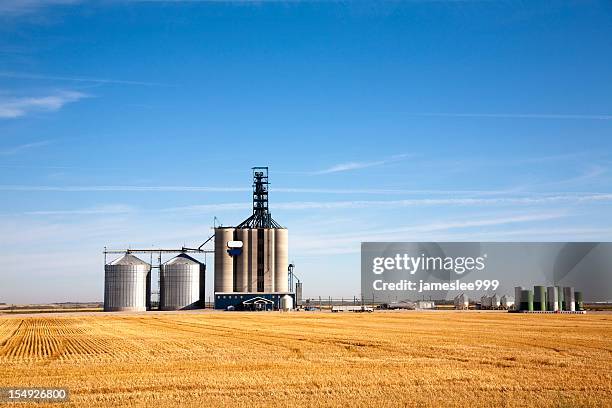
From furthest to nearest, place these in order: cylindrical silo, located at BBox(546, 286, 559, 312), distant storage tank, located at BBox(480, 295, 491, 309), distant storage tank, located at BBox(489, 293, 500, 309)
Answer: distant storage tank, located at BBox(480, 295, 491, 309) → distant storage tank, located at BBox(489, 293, 500, 309) → cylindrical silo, located at BBox(546, 286, 559, 312)

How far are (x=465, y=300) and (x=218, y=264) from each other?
55831 mm

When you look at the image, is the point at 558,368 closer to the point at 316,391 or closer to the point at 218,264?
the point at 316,391

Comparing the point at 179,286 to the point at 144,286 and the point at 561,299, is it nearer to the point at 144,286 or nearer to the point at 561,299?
the point at 144,286

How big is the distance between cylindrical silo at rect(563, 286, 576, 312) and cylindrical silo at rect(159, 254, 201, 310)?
7238cm

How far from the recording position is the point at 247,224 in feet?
519

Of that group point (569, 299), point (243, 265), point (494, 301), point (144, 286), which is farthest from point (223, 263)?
point (569, 299)

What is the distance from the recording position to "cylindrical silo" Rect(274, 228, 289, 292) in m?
153

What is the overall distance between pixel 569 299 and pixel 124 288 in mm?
86875

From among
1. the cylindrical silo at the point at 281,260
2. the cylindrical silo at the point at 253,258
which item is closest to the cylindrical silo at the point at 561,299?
the cylindrical silo at the point at 281,260

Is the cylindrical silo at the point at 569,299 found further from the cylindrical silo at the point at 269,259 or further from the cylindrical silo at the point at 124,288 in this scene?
the cylindrical silo at the point at 124,288

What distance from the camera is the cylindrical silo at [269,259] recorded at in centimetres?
15212

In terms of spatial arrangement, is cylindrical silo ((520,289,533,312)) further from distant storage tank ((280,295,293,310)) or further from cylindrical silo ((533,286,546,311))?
distant storage tank ((280,295,293,310))

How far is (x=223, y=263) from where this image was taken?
153 m

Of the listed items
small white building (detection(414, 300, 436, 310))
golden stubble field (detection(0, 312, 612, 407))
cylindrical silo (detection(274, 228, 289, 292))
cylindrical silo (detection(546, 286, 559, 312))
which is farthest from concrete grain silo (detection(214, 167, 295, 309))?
golden stubble field (detection(0, 312, 612, 407))
